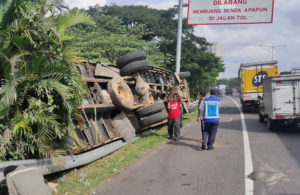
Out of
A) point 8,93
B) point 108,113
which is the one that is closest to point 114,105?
point 108,113

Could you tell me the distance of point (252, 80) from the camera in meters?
17.9

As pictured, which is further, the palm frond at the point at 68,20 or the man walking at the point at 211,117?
the man walking at the point at 211,117

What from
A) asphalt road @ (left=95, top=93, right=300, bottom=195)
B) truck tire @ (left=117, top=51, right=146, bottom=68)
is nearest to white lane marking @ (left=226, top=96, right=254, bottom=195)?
asphalt road @ (left=95, top=93, right=300, bottom=195)

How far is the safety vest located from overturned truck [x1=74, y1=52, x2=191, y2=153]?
1959 millimetres

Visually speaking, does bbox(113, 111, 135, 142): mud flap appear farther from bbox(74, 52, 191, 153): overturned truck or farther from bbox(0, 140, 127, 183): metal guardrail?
bbox(0, 140, 127, 183): metal guardrail

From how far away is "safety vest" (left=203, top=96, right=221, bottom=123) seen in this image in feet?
25.7

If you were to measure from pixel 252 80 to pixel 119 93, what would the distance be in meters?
11.6

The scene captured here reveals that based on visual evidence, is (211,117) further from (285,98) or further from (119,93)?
(285,98)

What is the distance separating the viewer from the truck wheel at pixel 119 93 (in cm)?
813

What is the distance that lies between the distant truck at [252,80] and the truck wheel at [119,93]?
1108 cm

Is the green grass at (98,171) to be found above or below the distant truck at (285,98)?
below

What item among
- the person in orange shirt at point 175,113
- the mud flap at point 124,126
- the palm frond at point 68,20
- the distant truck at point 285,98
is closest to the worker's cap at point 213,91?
the person in orange shirt at point 175,113

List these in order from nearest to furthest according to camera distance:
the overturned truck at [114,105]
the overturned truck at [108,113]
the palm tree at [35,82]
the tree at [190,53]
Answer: the palm tree at [35,82]
the overturned truck at [108,113]
the overturned truck at [114,105]
the tree at [190,53]

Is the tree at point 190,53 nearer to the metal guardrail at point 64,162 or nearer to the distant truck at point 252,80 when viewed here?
the distant truck at point 252,80
